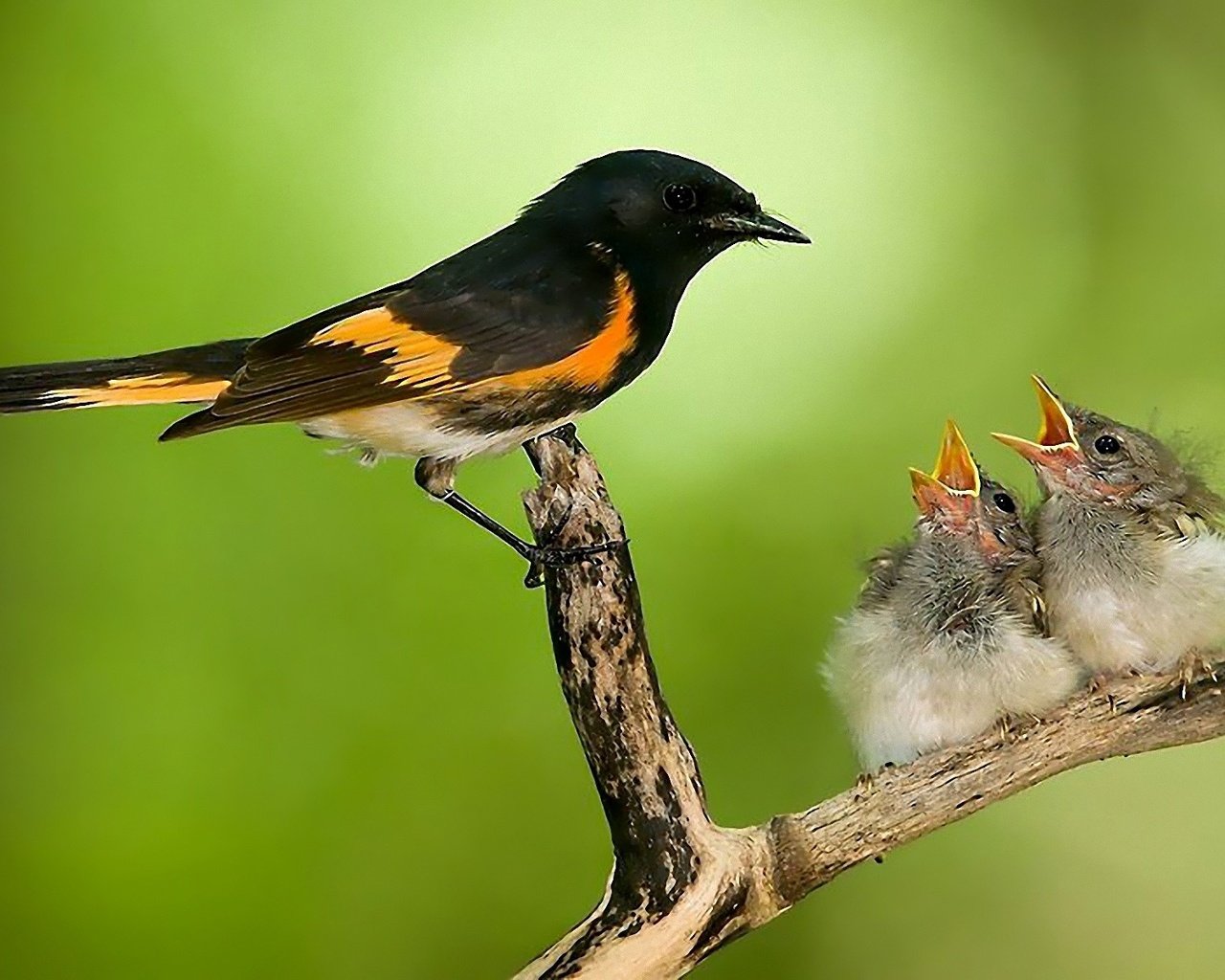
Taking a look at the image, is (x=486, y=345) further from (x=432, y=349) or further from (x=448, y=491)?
(x=448, y=491)

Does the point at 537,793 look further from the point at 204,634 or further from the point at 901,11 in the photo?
the point at 901,11

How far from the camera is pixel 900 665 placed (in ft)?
4.40

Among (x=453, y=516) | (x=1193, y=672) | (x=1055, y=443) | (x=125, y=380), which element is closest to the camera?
(x=125, y=380)

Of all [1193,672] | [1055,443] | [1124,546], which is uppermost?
[1055,443]

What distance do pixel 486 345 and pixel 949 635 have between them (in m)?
0.47

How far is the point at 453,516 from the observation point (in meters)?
1.67

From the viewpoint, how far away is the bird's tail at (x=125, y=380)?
110cm

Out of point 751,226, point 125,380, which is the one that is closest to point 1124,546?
point 751,226

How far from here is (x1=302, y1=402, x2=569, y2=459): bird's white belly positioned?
3.77 ft

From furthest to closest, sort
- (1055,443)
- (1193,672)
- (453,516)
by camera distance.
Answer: (453,516), (1055,443), (1193,672)

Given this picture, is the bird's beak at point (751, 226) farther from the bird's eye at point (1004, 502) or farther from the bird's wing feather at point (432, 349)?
the bird's eye at point (1004, 502)

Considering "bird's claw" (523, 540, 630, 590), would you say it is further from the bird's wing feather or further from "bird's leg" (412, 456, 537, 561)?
the bird's wing feather

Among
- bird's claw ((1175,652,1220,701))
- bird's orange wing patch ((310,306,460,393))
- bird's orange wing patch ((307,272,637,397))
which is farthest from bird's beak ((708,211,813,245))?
bird's claw ((1175,652,1220,701))

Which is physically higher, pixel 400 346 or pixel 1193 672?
pixel 400 346
